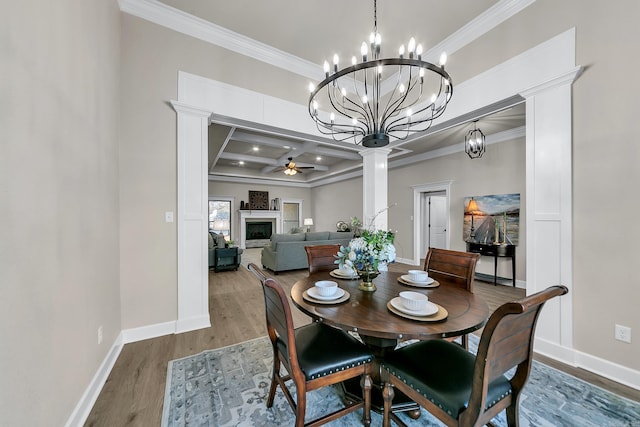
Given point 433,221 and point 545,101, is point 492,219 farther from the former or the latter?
point 545,101

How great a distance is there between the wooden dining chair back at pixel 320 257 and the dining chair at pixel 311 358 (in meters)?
0.82

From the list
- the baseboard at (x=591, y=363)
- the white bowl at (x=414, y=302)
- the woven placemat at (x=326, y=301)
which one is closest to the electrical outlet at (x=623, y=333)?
the baseboard at (x=591, y=363)

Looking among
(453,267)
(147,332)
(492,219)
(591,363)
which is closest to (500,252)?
(492,219)

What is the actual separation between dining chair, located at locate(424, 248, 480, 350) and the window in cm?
790

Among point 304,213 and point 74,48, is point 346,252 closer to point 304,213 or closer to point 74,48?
point 74,48

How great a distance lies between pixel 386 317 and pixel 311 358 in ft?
1.51

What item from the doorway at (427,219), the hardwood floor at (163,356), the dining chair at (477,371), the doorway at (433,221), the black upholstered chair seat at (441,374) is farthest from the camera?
the doorway at (433,221)

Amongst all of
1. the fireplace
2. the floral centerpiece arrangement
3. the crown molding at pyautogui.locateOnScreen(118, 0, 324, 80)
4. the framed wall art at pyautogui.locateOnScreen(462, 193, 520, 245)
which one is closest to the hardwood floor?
the framed wall art at pyautogui.locateOnScreen(462, 193, 520, 245)

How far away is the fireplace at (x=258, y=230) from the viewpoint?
9593 millimetres

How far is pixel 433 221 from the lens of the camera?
22.3ft

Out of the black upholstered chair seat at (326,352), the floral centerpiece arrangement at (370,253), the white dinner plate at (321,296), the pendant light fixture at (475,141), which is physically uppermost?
the pendant light fixture at (475,141)

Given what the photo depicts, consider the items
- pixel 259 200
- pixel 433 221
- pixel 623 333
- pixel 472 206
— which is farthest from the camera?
pixel 259 200

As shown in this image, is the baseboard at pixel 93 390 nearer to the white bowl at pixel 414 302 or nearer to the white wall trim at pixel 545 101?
the white bowl at pixel 414 302

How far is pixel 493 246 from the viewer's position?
4.38m
